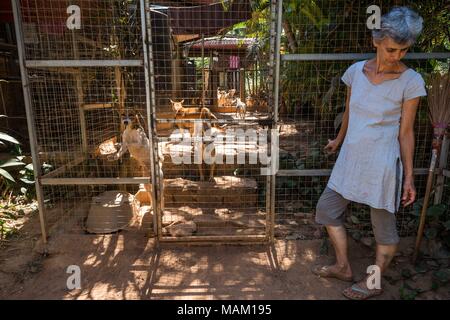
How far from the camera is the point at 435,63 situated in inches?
146

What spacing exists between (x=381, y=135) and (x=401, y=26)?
766 millimetres

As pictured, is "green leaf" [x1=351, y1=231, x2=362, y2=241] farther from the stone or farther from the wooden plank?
the wooden plank

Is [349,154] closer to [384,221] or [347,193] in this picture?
[347,193]

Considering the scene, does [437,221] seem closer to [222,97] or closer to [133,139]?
[133,139]

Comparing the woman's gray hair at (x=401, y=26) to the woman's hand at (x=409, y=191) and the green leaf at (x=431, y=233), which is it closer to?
the woman's hand at (x=409, y=191)

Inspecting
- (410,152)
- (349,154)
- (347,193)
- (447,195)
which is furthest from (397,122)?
(447,195)

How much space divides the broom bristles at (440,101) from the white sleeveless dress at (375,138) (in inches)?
29.4

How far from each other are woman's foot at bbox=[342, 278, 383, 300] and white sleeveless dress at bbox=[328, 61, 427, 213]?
0.73 metres

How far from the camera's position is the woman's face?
2150mm

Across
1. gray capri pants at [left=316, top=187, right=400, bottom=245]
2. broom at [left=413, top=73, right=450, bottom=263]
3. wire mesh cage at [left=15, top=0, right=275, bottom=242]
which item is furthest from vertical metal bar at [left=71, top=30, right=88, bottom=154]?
broom at [left=413, top=73, right=450, bottom=263]

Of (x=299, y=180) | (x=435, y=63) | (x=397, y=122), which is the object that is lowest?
(x=299, y=180)

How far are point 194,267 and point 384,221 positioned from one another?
1.78 meters

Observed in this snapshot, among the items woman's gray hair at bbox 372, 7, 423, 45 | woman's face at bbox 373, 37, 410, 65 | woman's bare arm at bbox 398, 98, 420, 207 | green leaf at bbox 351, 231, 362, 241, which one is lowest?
green leaf at bbox 351, 231, 362, 241

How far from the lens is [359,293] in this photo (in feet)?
8.62
